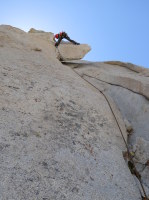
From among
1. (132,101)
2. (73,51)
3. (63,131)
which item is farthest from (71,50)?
(63,131)

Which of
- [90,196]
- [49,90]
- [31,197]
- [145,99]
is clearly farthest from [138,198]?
[145,99]

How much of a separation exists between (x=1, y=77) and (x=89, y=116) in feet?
4.53

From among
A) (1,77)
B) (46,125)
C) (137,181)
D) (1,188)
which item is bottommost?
(137,181)

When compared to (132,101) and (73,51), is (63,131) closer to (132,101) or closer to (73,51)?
(132,101)

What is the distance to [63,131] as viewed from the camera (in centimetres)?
299

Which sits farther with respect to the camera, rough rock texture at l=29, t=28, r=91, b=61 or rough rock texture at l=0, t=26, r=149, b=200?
rough rock texture at l=29, t=28, r=91, b=61

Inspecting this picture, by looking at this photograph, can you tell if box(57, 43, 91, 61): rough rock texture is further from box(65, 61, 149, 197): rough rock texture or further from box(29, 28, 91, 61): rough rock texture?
box(65, 61, 149, 197): rough rock texture

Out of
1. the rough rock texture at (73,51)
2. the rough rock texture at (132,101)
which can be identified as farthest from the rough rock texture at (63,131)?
the rough rock texture at (73,51)

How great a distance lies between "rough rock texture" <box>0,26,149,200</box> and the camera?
2273mm

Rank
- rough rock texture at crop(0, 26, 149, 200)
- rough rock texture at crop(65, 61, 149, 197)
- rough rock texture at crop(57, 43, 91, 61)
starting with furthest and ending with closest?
1. rough rock texture at crop(57, 43, 91, 61)
2. rough rock texture at crop(65, 61, 149, 197)
3. rough rock texture at crop(0, 26, 149, 200)

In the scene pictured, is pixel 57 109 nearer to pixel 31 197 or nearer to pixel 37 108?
pixel 37 108

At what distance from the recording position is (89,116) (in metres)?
3.52

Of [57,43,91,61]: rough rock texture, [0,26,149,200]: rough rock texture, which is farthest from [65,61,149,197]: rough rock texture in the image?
[57,43,91,61]: rough rock texture

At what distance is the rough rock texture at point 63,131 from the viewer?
7.46 feet
